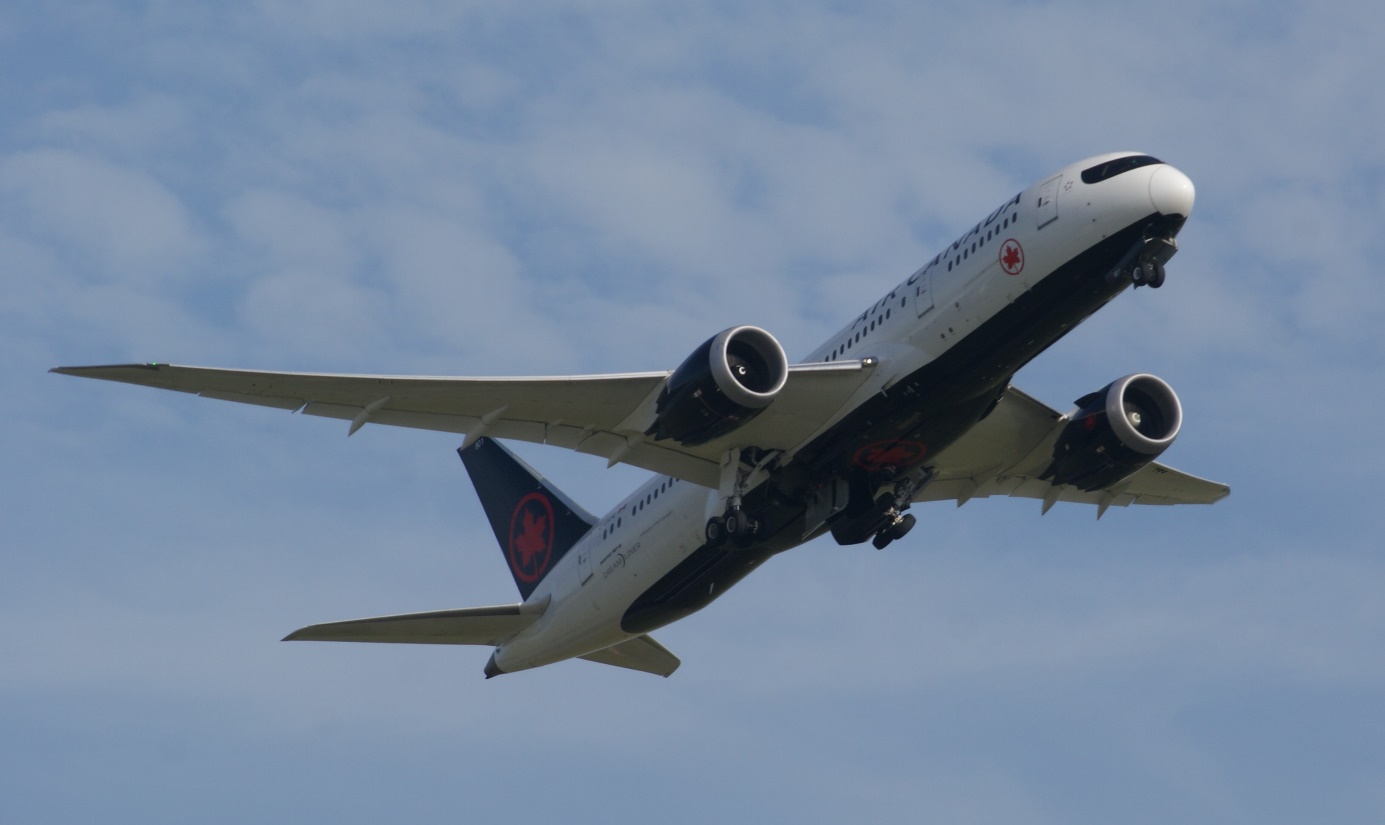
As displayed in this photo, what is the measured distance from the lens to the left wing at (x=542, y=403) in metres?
29.6

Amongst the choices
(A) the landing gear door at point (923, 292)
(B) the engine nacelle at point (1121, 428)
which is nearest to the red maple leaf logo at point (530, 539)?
(B) the engine nacelle at point (1121, 428)

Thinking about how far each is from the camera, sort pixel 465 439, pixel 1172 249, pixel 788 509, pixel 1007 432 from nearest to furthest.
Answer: pixel 1172 249 → pixel 465 439 → pixel 788 509 → pixel 1007 432

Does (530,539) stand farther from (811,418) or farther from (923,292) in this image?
(923,292)

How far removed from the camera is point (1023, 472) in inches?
1476

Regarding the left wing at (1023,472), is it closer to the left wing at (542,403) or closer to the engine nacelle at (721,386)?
the left wing at (542,403)

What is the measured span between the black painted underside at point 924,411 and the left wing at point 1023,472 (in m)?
2.68

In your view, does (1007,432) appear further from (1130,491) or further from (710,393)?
(710,393)

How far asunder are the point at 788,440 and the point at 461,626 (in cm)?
942

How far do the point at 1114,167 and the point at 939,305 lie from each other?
3762 millimetres

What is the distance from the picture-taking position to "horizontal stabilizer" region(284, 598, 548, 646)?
115ft

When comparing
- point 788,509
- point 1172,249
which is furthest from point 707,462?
point 1172,249

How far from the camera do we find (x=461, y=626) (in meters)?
37.3

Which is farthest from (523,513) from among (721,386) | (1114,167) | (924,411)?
(1114,167)

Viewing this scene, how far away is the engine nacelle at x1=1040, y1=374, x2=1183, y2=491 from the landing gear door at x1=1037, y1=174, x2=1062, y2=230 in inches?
252
